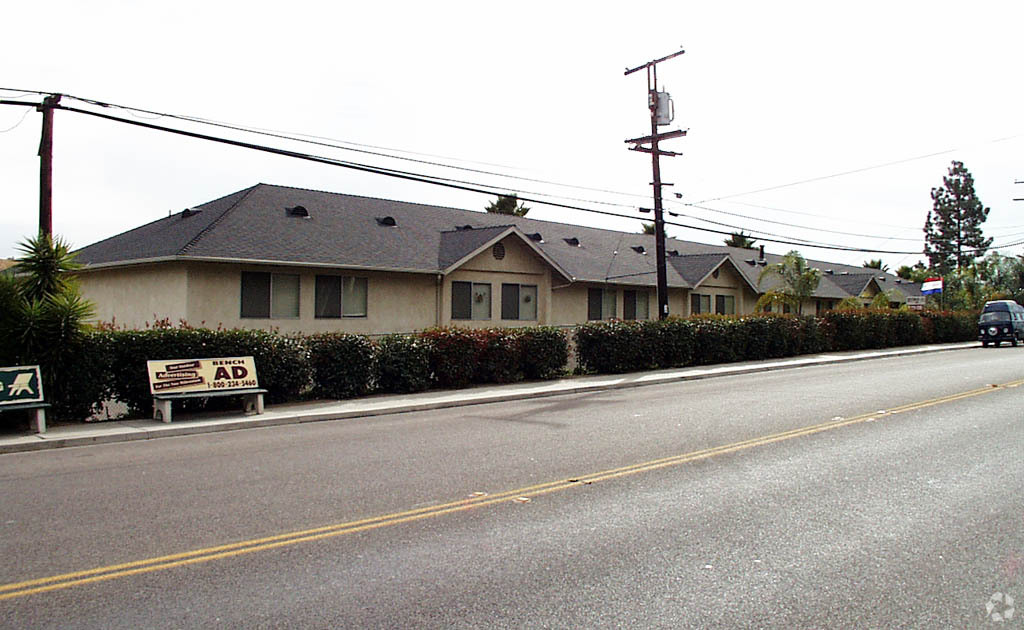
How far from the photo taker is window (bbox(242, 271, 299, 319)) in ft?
71.3

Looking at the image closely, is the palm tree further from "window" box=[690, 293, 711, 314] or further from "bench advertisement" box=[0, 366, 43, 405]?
"bench advertisement" box=[0, 366, 43, 405]

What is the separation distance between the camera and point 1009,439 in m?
10.5

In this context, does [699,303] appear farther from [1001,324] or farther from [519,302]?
[1001,324]

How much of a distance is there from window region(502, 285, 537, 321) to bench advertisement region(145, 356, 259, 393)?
14348 mm

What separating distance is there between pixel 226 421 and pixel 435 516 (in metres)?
7.43

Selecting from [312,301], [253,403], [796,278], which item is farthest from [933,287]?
[253,403]

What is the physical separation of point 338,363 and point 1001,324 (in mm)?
34576

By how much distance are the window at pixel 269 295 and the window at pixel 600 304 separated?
42.1 ft

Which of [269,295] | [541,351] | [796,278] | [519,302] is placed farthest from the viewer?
[796,278]

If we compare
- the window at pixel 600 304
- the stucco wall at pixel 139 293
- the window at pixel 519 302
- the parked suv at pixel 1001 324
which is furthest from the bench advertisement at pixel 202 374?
the parked suv at pixel 1001 324

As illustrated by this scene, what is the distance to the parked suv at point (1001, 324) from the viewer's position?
37750 mm

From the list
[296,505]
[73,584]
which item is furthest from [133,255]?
[73,584]

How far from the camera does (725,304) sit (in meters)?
39.6

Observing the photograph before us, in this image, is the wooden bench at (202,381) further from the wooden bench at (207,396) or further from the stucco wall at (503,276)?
the stucco wall at (503,276)
